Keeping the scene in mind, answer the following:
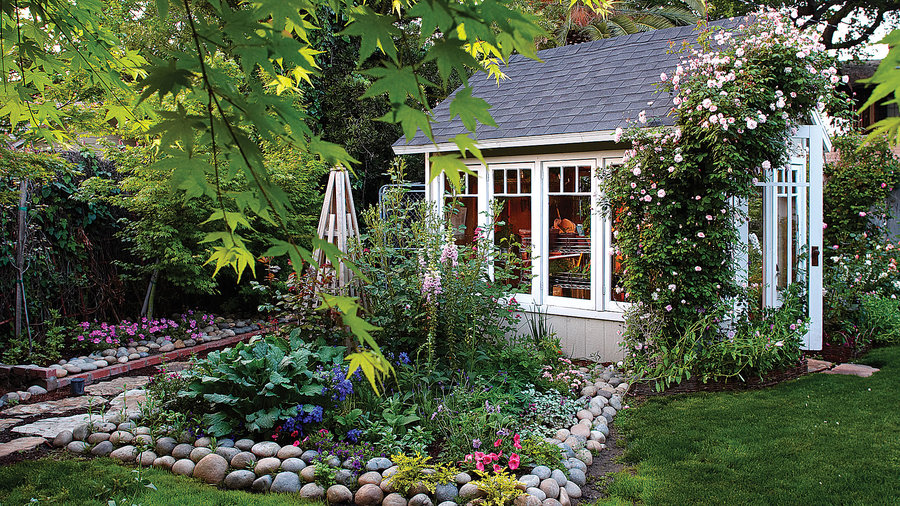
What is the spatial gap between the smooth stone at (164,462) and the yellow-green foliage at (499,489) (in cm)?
192

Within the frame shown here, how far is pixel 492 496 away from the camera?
11.7 feet

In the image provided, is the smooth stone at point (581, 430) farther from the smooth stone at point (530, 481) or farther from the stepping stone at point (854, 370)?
the stepping stone at point (854, 370)

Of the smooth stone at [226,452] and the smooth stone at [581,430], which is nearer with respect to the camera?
the smooth stone at [226,452]

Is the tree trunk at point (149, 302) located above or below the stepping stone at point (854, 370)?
above

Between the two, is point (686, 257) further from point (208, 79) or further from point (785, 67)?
point (208, 79)

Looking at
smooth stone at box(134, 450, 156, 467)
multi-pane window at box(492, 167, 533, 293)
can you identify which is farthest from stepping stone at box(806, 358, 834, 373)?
smooth stone at box(134, 450, 156, 467)

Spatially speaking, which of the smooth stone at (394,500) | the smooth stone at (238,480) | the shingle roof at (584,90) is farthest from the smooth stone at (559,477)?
the shingle roof at (584,90)

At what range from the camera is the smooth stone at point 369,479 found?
3775mm

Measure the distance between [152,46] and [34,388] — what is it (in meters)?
9.37

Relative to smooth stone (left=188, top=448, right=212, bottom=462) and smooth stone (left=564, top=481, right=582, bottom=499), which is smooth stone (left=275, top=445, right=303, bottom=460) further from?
smooth stone (left=564, top=481, right=582, bottom=499)

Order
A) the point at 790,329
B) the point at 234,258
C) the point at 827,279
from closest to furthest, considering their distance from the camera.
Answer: the point at 234,258
the point at 790,329
the point at 827,279

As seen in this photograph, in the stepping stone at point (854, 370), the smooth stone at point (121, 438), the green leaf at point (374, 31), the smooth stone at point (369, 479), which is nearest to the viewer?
the green leaf at point (374, 31)

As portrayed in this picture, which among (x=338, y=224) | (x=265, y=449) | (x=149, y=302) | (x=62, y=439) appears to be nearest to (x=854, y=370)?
(x=338, y=224)

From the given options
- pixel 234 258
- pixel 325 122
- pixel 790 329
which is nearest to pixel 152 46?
pixel 325 122
